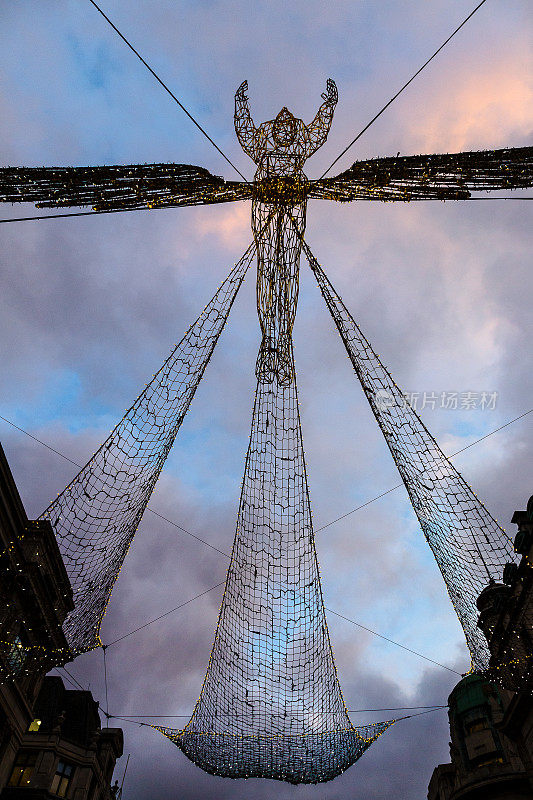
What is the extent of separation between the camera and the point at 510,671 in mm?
12281

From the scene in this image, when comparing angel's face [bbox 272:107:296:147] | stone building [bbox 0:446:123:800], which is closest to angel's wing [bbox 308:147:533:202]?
angel's face [bbox 272:107:296:147]

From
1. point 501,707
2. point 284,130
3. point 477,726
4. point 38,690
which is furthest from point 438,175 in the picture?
point 477,726

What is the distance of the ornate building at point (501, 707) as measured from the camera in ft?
41.1

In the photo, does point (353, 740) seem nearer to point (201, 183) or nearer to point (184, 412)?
point (184, 412)

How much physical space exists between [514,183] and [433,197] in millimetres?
894

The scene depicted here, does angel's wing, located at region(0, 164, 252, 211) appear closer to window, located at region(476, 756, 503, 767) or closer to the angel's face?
the angel's face

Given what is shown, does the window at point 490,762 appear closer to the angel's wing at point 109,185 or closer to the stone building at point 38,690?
the stone building at point 38,690

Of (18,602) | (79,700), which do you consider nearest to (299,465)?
(18,602)

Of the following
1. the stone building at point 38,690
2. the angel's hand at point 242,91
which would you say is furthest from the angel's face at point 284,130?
the stone building at point 38,690

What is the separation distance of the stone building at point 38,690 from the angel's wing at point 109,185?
7881mm

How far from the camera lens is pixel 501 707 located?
2631 centimetres

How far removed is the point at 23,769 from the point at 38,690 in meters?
9.10

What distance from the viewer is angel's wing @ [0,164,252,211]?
5.63 m

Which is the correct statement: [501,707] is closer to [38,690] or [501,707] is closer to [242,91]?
[38,690]
